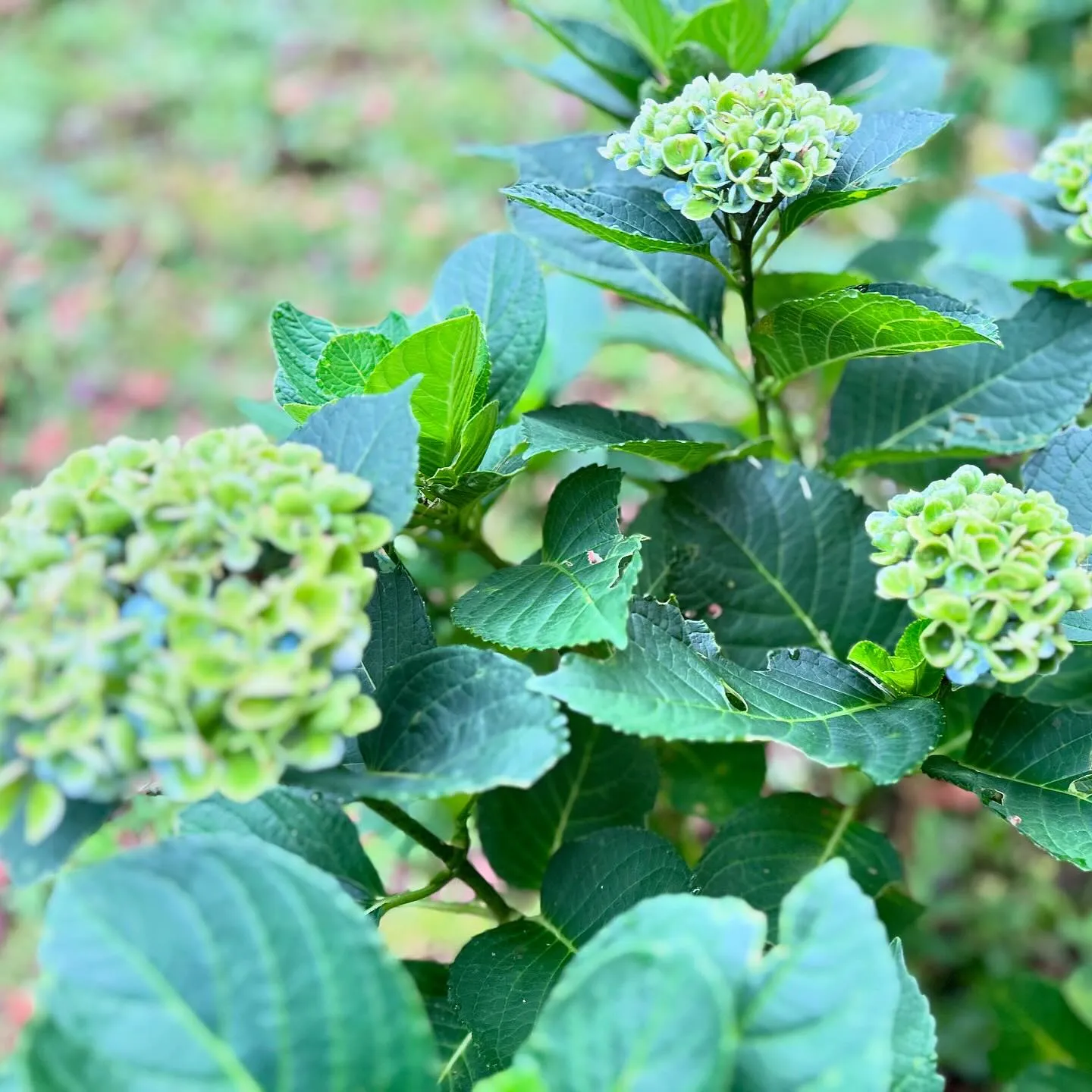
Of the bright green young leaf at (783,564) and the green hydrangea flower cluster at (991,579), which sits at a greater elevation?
the green hydrangea flower cluster at (991,579)

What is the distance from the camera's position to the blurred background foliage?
5.24 feet

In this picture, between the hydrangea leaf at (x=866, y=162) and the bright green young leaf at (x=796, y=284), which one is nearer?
the hydrangea leaf at (x=866, y=162)

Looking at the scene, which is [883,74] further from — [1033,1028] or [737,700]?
[1033,1028]

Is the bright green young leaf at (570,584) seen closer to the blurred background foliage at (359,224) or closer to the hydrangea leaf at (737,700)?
the hydrangea leaf at (737,700)

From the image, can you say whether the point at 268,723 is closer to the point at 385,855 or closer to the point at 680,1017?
the point at 680,1017

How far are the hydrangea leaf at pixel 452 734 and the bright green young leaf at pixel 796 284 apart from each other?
47 cm

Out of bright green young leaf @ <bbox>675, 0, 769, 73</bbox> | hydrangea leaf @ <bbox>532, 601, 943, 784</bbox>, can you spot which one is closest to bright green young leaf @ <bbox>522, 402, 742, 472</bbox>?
hydrangea leaf @ <bbox>532, 601, 943, 784</bbox>

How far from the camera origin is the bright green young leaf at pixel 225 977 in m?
0.51

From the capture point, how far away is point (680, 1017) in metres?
0.49

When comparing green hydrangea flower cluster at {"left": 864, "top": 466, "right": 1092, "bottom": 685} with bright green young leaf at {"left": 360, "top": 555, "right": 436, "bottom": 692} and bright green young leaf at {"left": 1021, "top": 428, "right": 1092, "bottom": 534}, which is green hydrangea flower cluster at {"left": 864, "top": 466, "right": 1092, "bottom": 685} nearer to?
bright green young leaf at {"left": 1021, "top": 428, "right": 1092, "bottom": 534}

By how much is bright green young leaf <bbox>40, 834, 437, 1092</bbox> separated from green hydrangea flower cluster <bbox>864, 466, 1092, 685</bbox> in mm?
391

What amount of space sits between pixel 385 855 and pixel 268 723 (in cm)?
114

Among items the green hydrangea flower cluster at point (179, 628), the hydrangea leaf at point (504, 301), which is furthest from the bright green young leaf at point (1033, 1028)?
the green hydrangea flower cluster at point (179, 628)

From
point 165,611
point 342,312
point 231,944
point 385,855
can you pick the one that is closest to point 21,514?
point 165,611
